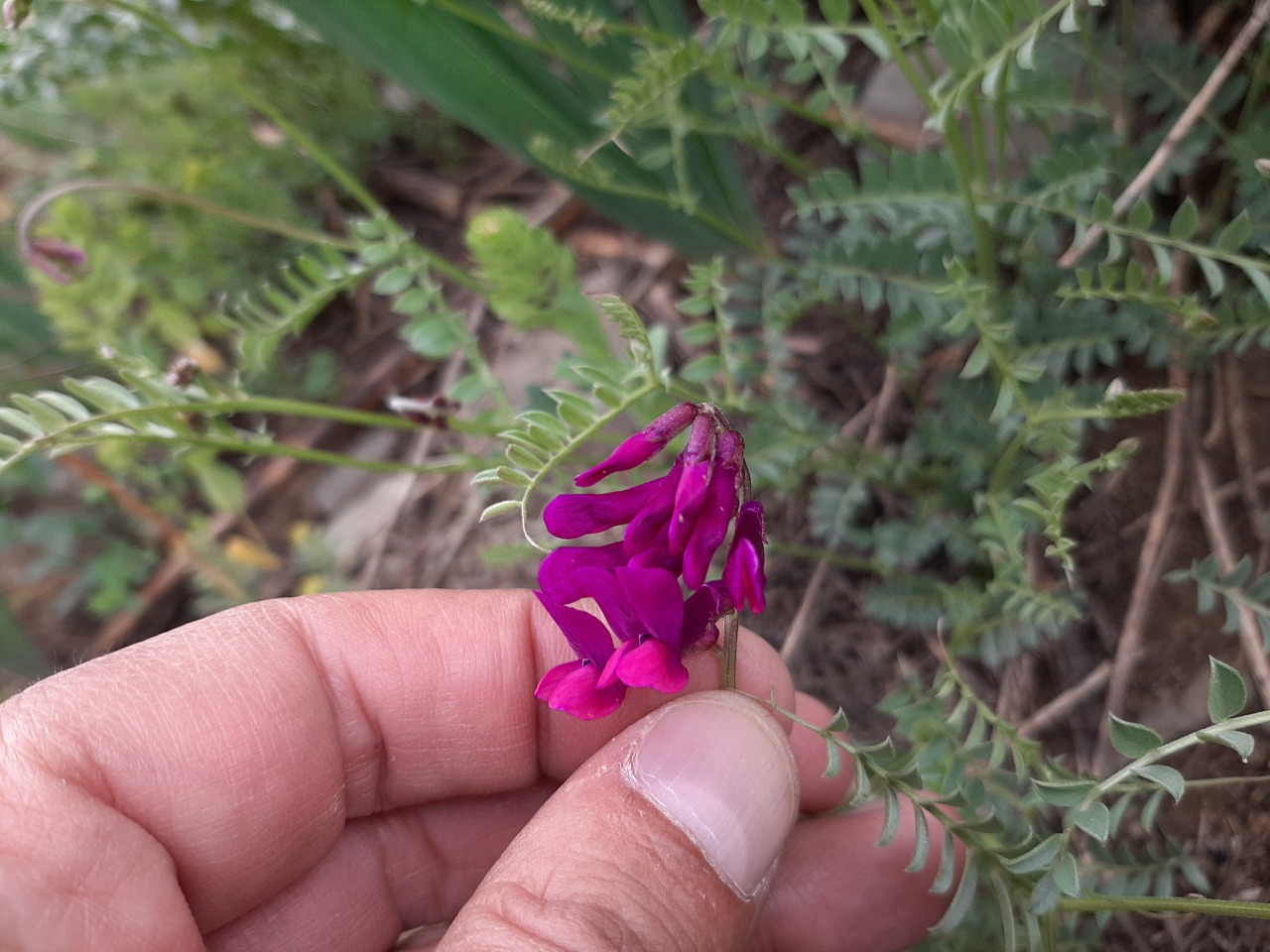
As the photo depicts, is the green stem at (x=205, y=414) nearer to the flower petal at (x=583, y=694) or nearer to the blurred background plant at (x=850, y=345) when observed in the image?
the blurred background plant at (x=850, y=345)

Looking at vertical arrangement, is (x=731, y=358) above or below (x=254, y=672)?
below

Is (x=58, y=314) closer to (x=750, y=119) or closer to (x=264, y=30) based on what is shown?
(x=264, y=30)

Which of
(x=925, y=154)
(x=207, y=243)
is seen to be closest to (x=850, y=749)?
(x=925, y=154)

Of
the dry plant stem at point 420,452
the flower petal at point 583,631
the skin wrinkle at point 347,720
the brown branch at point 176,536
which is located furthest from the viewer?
the dry plant stem at point 420,452

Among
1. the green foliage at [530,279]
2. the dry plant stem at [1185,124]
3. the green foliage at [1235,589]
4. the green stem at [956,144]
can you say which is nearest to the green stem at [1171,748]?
the green foliage at [1235,589]

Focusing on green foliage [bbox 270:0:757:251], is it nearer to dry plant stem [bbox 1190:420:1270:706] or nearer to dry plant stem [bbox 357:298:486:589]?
dry plant stem [bbox 357:298:486:589]

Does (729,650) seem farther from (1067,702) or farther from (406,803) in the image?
(1067,702)

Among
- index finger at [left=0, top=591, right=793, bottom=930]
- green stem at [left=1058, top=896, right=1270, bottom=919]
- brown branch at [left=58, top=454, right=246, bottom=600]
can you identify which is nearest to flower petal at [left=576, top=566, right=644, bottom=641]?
index finger at [left=0, top=591, right=793, bottom=930]
